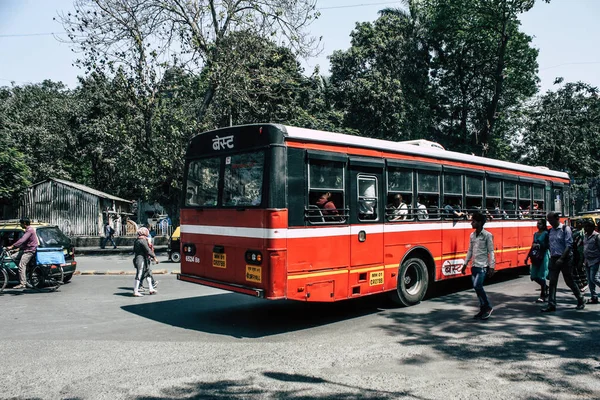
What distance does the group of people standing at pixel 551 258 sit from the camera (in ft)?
27.7

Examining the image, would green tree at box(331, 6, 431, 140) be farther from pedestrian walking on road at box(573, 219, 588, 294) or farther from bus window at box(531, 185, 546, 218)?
pedestrian walking on road at box(573, 219, 588, 294)

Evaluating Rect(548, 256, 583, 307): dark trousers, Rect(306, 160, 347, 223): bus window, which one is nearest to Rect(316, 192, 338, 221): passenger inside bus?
Rect(306, 160, 347, 223): bus window

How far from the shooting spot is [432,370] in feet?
18.9

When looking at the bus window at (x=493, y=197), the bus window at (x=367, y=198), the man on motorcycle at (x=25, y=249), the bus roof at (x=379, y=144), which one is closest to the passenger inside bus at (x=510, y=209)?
the bus window at (x=493, y=197)

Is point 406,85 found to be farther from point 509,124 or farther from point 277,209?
point 277,209

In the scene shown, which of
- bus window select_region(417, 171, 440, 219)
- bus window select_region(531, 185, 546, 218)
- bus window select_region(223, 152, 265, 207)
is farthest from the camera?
bus window select_region(531, 185, 546, 218)

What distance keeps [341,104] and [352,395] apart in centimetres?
3004

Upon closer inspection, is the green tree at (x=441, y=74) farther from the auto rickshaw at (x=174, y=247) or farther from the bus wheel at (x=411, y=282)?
the bus wheel at (x=411, y=282)

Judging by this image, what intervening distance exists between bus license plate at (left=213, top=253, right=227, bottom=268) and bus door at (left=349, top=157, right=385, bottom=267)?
2132 mm

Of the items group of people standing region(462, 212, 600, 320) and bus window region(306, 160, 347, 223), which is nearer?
bus window region(306, 160, 347, 223)

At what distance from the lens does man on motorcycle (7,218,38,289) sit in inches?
467

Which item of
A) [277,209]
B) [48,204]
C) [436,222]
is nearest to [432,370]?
[277,209]

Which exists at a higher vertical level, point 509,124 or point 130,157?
point 509,124

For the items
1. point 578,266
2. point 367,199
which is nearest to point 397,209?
point 367,199
